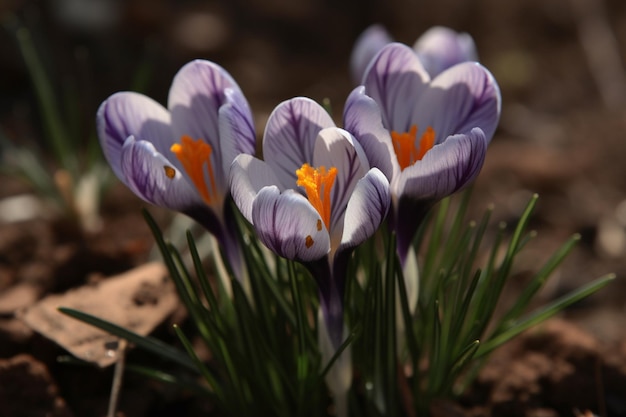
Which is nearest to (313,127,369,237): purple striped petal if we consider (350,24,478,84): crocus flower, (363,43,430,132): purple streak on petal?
(363,43,430,132): purple streak on petal

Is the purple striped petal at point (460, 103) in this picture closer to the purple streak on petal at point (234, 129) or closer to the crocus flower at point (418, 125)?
the crocus flower at point (418, 125)

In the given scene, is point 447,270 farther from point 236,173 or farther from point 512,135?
point 512,135

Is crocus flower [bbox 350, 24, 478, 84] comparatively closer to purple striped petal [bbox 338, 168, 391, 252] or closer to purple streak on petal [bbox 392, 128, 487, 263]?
purple streak on petal [bbox 392, 128, 487, 263]

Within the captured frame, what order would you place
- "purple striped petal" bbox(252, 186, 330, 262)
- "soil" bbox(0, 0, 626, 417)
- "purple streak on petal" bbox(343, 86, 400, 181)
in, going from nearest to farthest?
"purple striped petal" bbox(252, 186, 330, 262) < "purple streak on petal" bbox(343, 86, 400, 181) < "soil" bbox(0, 0, 626, 417)

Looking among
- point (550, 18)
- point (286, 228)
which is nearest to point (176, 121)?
point (286, 228)

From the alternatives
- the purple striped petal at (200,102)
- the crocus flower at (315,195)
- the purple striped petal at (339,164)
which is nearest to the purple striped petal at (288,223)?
the crocus flower at (315,195)
